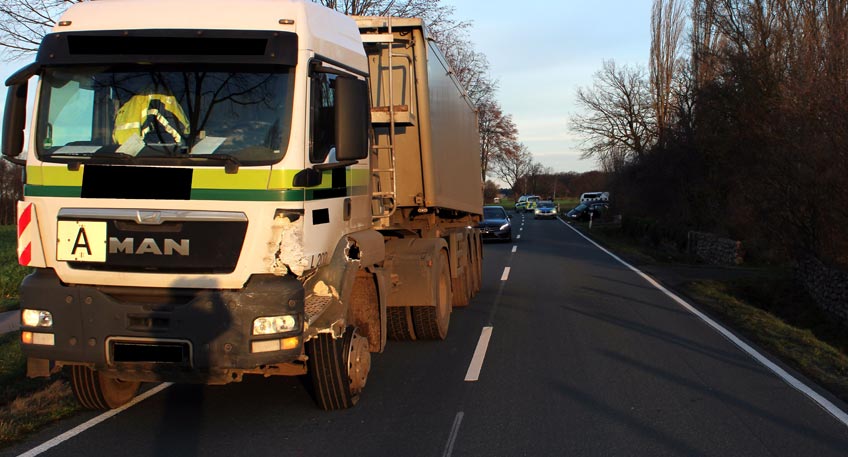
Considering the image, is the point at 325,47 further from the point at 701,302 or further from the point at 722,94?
the point at 722,94

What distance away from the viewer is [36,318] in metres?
5.20

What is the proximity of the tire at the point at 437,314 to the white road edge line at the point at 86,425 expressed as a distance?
3063 mm

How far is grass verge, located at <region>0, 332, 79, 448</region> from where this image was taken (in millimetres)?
5703

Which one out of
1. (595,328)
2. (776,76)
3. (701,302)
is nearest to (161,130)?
(595,328)

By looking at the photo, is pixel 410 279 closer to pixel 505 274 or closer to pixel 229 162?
pixel 229 162

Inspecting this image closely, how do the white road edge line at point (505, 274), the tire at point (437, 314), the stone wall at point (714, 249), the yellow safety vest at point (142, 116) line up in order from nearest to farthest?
the yellow safety vest at point (142, 116), the tire at point (437, 314), the white road edge line at point (505, 274), the stone wall at point (714, 249)

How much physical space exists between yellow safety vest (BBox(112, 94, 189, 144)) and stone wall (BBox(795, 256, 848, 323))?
1291 centimetres

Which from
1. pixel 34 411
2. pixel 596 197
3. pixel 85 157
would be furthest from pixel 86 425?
pixel 596 197

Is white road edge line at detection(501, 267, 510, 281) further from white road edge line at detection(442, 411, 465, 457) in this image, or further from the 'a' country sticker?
the 'a' country sticker

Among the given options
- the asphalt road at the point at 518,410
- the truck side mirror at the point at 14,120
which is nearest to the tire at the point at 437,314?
the asphalt road at the point at 518,410

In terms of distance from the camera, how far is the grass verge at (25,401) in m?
5.70

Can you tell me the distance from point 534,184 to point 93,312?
408 ft

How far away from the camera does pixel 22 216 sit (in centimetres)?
534

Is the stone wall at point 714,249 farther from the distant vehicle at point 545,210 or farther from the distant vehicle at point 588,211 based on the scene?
the distant vehicle at point 545,210
